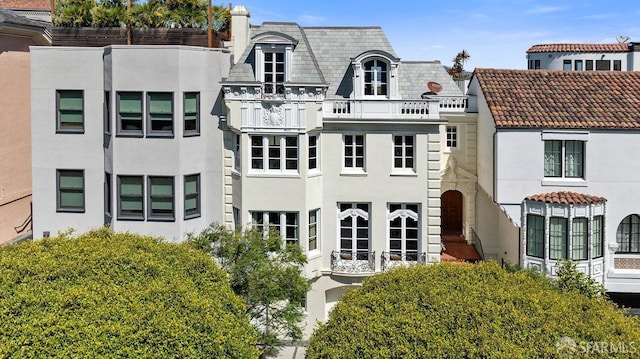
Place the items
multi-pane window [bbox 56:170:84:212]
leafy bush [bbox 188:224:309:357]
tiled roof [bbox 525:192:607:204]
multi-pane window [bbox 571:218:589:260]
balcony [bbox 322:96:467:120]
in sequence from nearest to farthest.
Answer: leafy bush [bbox 188:224:309:357] → tiled roof [bbox 525:192:607:204] → multi-pane window [bbox 571:218:589:260] → balcony [bbox 322:96:467:120] → multi-pane window [bbox 56:170:84:212]

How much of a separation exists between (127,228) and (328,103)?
1038 cm

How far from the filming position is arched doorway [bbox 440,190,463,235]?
1232 inches

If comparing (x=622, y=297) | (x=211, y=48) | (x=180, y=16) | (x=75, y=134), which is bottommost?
(x=622, y=297)

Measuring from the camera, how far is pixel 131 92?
23594 millimetres

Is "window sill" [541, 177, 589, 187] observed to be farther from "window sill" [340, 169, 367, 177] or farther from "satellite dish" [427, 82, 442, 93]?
"window sill" [340, 169, 367, 177]

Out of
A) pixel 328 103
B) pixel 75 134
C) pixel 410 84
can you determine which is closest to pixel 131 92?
pixel 75 134

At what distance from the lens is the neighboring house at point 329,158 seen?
78.4 feet

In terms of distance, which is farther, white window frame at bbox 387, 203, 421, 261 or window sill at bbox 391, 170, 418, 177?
white window frame at bbox 387, 203, 421, 261

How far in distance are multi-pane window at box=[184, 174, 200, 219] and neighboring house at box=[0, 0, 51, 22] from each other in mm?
21061

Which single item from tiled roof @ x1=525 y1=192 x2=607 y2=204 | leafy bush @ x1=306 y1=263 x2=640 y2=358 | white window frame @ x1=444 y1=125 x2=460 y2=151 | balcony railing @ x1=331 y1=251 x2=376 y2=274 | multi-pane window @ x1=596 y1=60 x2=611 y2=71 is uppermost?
multi-pane window @ x1=596 y1=60 x2=611 y2=71

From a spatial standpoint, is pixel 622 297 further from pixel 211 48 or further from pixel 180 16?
pixel 180 16

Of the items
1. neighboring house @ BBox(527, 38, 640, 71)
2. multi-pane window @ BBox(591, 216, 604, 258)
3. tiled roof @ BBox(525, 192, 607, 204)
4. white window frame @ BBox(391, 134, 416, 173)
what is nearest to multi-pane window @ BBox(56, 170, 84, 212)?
white window frame @ BBox(391, 134, 416, 173)

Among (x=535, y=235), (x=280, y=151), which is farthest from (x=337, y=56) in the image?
(x=535, y=235)

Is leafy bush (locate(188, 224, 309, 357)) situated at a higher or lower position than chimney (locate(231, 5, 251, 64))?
lower
